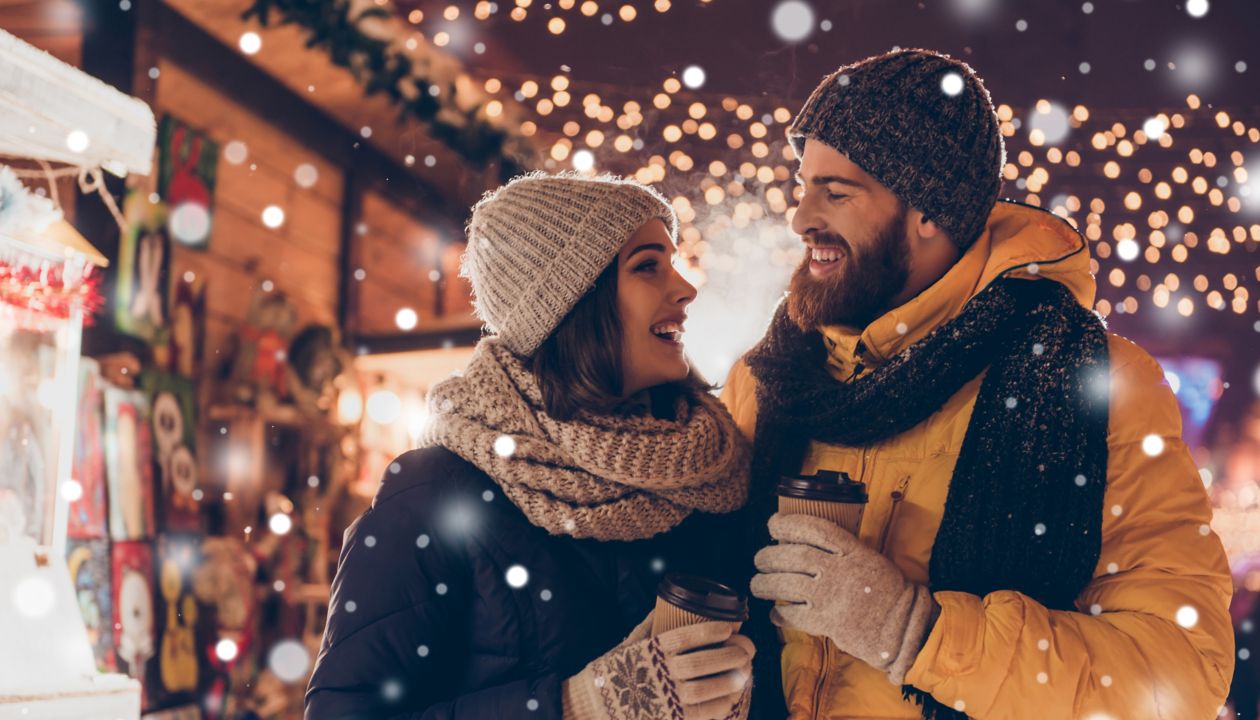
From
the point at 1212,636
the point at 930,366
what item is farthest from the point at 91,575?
the point at 1212,636

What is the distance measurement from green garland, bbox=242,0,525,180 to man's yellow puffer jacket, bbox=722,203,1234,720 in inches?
147

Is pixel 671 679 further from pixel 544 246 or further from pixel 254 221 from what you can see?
pixel 254 221

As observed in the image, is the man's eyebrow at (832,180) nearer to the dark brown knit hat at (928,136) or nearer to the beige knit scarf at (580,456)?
the dark brown knit hat at (928,136)

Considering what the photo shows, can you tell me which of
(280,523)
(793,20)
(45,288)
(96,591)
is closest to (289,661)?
(280,523)

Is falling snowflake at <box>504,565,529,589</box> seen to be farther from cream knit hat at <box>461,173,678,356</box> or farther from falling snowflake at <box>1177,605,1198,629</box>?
falling snowflake at <box>1177,605,1198,629</box>

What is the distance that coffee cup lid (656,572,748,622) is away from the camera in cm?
150

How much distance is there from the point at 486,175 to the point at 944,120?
4724mm

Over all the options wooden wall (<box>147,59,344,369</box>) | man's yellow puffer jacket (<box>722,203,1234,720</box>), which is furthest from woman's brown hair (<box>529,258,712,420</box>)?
wooden wall (<box>147,59,344,369</box>)

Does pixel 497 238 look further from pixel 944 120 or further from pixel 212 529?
pixel 212 529

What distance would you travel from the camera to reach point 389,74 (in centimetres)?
545

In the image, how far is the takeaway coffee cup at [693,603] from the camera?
1.51 m

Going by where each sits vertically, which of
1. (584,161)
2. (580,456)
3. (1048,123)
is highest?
(1048,123)

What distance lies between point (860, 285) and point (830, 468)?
1.28 feet

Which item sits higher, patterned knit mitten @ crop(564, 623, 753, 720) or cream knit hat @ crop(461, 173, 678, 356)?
cream knit hat @ crop(461, 173, 678, 356)
